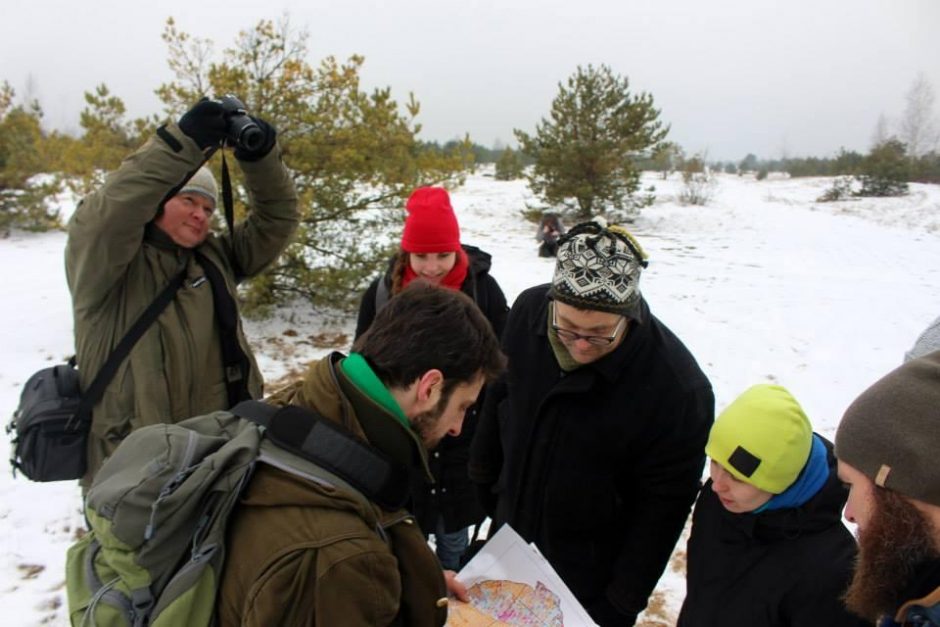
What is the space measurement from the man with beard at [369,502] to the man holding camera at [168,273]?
1104 millimetres

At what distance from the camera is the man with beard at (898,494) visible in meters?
1.11

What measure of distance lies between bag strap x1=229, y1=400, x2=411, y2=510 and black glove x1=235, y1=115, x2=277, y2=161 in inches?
54.2

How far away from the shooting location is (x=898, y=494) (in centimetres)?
115

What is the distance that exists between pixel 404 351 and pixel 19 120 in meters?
13.6

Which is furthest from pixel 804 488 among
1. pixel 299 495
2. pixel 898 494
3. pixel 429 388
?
pixel 299 495

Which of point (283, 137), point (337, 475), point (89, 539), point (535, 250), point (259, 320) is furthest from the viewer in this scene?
point (535, 250)

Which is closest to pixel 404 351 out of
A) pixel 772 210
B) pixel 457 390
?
pixel 457 390

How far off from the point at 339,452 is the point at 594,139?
49.5ft

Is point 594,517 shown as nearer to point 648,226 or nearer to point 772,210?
point 648,226

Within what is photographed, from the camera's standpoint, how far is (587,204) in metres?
15.1

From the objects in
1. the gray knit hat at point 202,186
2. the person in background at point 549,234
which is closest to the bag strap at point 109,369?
the gray knit hat at point 202,186

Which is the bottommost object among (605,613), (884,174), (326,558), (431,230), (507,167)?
(605,613)

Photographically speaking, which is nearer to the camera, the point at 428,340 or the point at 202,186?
the point at 428,340

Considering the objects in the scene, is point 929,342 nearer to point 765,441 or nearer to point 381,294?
point 765,441
